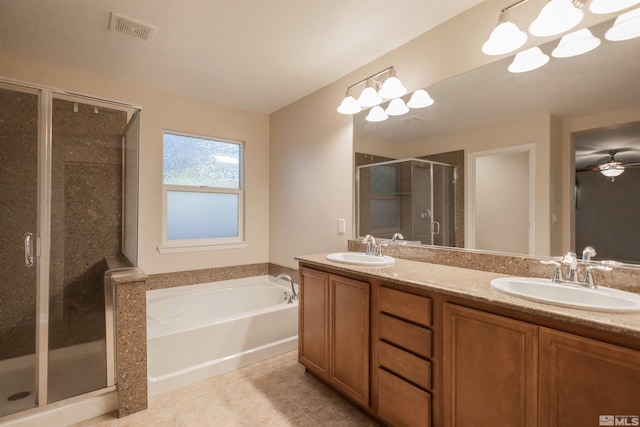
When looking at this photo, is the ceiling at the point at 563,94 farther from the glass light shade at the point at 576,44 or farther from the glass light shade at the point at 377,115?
the glass light shade at the point at 377,115

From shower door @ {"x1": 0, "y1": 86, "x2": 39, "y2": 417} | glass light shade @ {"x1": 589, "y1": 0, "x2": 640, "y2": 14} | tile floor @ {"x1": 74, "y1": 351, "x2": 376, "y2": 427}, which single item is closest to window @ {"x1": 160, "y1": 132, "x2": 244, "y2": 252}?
shower door @ {"x1": 0, "y1": 86, "x2": 39, "y2": 417}

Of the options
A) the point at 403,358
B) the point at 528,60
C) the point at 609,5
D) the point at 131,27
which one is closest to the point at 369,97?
the point at 528,60

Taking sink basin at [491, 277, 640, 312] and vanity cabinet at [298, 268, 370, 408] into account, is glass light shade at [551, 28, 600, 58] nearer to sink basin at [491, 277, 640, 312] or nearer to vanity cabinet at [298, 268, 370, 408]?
sink basin at [491, 277, 640, 312]

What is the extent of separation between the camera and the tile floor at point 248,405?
5.49 ft

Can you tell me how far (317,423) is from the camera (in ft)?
5.45

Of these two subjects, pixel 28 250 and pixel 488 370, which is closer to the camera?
pixel 488 370

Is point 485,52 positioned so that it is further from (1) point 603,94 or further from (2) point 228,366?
(2) point 228,366

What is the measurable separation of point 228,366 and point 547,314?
2.08m

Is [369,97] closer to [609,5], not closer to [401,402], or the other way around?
[609,5]

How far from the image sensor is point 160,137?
2.85m

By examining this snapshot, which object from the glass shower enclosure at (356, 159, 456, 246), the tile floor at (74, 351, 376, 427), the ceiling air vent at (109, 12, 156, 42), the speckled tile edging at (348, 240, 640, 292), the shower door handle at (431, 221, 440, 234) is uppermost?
the ceiling air vent at (109, 12, 156, 42)

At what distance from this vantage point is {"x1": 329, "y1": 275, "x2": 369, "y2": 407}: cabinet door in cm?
162

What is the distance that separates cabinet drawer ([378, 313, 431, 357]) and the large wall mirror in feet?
2.25

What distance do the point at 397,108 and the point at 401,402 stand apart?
1862 millimetres
